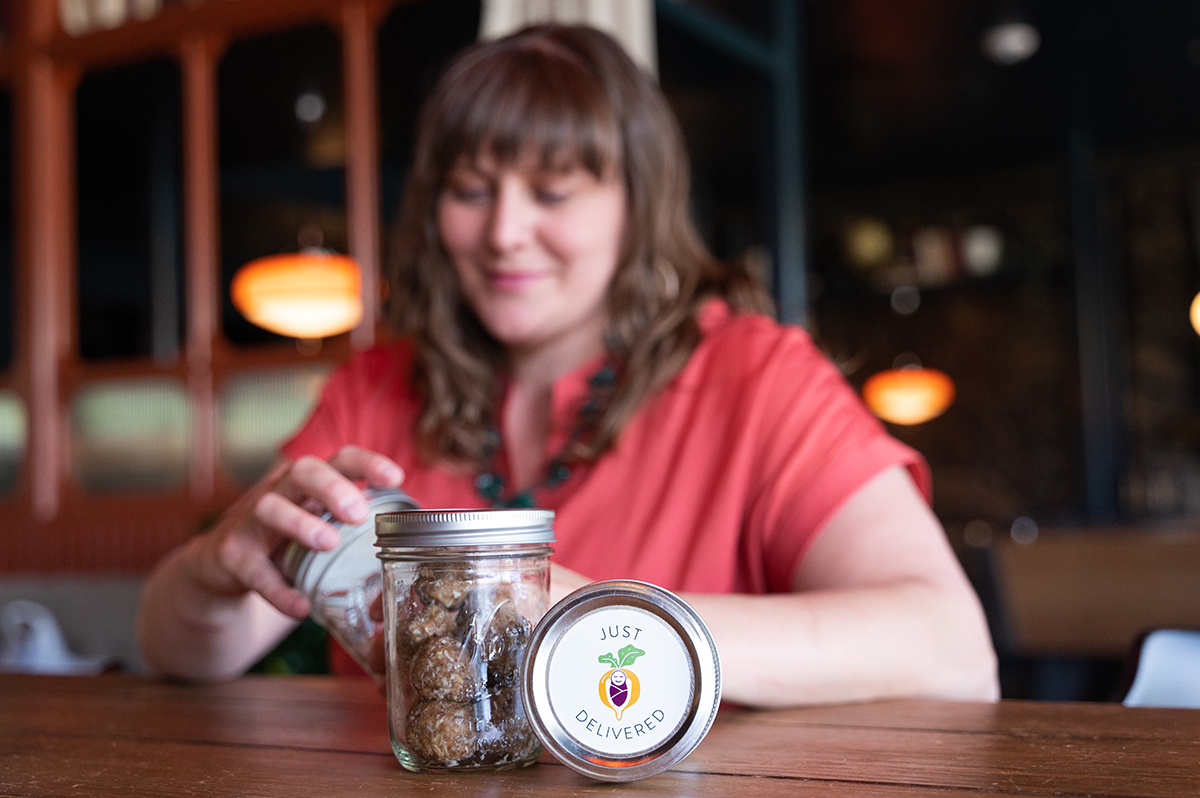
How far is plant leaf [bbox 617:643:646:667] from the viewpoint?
651 mm

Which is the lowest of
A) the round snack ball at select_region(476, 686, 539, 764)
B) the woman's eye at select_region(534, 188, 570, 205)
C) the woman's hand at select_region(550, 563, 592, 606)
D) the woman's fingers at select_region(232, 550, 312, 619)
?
the round snack ball at select_region(476, 686, 539, 764)

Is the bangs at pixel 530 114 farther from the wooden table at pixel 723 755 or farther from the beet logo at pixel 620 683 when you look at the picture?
the beet logo at pixel 620 683

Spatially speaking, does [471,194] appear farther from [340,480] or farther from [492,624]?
[492,624]

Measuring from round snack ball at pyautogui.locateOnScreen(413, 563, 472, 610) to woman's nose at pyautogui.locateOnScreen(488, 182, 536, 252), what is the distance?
0.67m

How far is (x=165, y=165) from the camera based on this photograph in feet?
18.6

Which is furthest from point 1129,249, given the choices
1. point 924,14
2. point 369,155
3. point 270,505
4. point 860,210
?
point 270,505

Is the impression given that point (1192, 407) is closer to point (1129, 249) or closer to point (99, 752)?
point (1129, 249)

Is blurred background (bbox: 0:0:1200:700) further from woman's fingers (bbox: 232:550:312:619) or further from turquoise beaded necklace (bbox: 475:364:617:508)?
woman's fingers (bbox: 232:550:312:619)

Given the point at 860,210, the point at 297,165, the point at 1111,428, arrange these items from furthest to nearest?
the point at 860,210
the point at 1111,428
the point at 297,165

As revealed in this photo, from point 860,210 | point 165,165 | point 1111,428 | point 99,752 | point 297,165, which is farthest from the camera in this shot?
point 860,210

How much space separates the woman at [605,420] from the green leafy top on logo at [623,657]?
25 cm

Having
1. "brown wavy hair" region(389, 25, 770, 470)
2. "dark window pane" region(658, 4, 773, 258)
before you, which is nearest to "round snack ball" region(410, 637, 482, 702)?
"brown wavy hair" region(389, 25, 770, 470)

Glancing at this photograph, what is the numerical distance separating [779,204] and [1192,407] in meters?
4.92

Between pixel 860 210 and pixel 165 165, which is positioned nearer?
pixel 165 165
